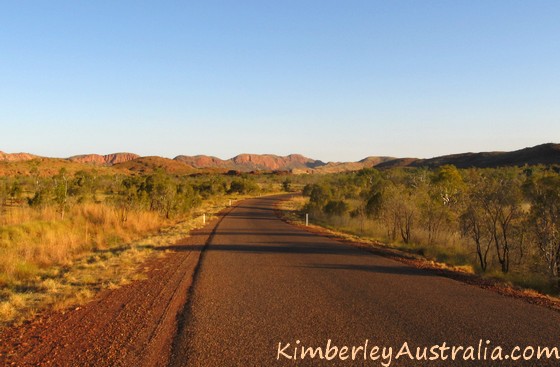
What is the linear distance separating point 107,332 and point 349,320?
4149mm

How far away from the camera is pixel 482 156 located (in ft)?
402

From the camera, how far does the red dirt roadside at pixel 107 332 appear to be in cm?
550

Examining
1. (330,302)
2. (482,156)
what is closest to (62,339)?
(330,302)

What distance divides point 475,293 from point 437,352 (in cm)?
424

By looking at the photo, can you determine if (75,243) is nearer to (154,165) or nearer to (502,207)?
(502,207)

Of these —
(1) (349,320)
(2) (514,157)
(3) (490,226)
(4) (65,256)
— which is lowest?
(4) (65,256)

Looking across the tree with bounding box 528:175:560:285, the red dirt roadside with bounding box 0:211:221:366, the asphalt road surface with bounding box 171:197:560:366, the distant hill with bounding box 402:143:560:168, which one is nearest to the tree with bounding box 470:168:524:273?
the tree with bounding box 528:175:560:285

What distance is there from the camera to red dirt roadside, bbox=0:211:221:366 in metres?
5.50

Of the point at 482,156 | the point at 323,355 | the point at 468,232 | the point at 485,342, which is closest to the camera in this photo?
the point at 323,355

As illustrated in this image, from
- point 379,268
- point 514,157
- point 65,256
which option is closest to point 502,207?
point 379,268

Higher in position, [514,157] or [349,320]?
[514,157]

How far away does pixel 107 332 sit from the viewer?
648 centimetres

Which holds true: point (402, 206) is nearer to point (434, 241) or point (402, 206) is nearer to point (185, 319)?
point (434, 241)

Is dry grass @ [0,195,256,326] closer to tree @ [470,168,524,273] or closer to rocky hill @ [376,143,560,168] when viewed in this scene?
tree @ [470,168,524,273]
